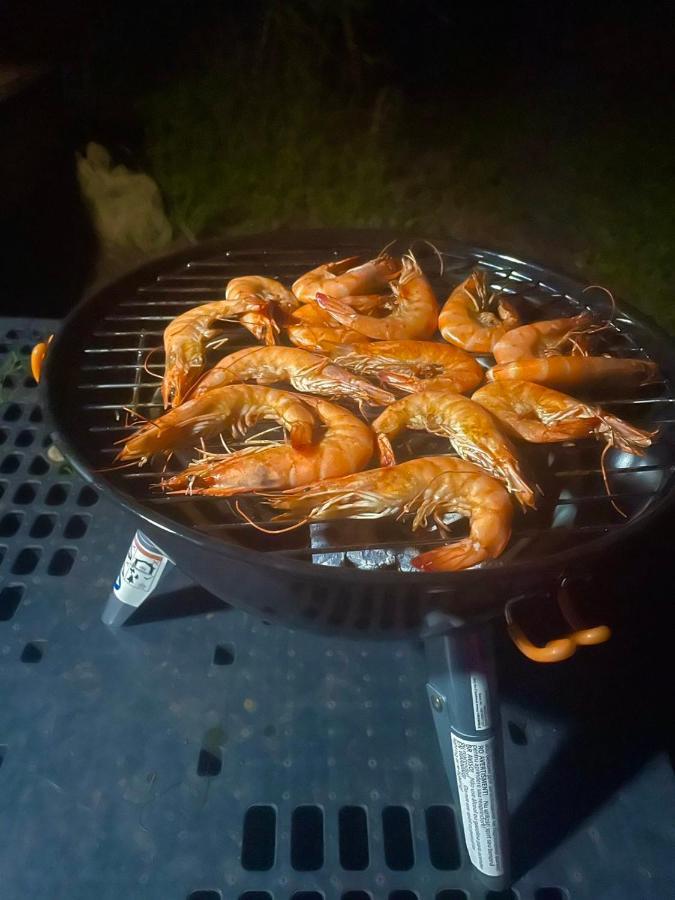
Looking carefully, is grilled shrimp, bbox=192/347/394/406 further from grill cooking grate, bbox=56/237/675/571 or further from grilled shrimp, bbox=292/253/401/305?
grilled shrimp, bbox=292/253/401/305

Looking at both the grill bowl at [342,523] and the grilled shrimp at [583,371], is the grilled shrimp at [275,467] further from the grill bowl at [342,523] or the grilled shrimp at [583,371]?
the grilled shrimp at [583,371]

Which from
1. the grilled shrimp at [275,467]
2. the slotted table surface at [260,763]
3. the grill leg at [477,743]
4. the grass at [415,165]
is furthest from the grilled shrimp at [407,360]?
the grass at [415,165]

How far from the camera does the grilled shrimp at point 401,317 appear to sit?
4.88 feet

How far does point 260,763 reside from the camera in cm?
138

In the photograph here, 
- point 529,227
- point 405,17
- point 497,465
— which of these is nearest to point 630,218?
point 529,227

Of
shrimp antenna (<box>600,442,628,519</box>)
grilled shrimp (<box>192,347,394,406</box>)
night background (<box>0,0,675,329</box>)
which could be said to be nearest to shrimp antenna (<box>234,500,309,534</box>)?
grilled shrimp (<box>192,347,394,406</box>)

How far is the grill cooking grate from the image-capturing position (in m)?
1.12

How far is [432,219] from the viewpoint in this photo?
289 centimetres

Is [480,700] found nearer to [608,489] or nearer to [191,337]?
[608,489]

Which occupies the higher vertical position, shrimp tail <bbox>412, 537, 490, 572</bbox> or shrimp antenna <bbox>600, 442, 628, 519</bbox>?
shrimp antenna <bbox>600, 442, 628, 519</bbox>

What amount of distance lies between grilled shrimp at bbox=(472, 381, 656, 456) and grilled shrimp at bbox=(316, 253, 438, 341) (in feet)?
0.84

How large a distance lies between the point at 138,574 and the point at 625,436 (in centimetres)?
105

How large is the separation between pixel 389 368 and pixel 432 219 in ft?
5.70

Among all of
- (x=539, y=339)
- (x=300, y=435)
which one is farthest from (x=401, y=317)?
(x=300, y=435)
